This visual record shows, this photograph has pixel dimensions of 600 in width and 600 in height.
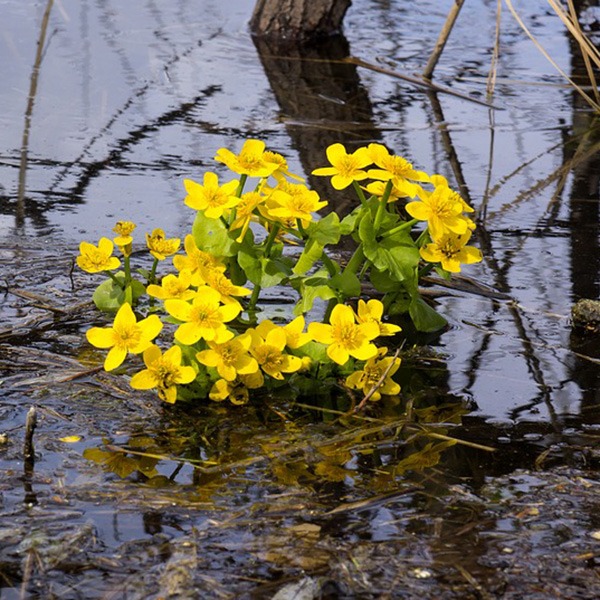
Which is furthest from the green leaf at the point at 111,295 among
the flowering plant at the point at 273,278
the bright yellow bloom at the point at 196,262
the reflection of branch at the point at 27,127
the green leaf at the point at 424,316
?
the reflection of branch at the point at 27,127

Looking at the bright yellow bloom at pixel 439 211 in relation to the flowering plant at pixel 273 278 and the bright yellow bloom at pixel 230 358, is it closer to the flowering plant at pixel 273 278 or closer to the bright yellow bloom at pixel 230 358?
the flowering plant at pixel 273 278

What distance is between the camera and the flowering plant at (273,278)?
2379 mm

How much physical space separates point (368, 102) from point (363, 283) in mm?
2474

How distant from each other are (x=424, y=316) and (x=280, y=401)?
539mm

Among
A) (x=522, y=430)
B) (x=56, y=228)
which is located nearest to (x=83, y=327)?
(x=56, y=228)

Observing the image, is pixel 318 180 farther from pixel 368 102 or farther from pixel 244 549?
pixel 244 549

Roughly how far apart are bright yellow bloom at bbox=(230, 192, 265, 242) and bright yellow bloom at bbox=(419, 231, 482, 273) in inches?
17.0

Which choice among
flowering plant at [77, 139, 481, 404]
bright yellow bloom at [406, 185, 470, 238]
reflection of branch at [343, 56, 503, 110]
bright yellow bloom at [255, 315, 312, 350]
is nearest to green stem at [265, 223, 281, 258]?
flowering plant at [77, 139, 481, 404]

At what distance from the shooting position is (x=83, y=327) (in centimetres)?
288

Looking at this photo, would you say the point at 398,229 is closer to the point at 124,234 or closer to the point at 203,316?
the point at 203,316

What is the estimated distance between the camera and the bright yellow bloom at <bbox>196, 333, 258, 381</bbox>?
93.2 inches

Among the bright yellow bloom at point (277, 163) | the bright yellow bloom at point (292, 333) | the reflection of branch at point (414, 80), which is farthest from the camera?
the reflection of branch at point (414, 80)

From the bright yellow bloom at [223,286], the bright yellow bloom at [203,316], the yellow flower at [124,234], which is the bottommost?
the bright yellow bloom at [203,316]

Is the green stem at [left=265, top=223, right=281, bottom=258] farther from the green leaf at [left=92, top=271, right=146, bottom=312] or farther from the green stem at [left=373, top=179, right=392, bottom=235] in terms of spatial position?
the green leaf at [left=92, top=271, right=146, bottom=312]
